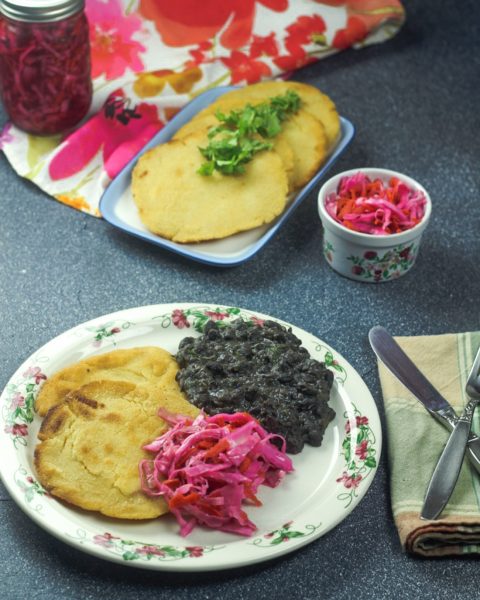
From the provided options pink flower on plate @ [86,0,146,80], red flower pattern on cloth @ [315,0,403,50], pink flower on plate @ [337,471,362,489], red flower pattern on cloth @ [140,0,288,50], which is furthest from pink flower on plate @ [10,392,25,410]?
red flower pattern on cloth @ [315,0,403,50]

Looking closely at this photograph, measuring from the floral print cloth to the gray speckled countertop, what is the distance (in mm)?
80

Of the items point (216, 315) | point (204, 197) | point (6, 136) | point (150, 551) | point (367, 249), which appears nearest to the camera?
point (150, 551)

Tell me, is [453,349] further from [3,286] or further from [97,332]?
[3,286]

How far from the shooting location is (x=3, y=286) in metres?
2.12

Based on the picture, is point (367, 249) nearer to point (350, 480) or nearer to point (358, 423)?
point (358, 423)

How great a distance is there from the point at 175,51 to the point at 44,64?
23.9 inches

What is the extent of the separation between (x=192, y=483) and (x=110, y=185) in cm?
102

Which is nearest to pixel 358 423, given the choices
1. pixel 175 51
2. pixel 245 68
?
pixel 245 68

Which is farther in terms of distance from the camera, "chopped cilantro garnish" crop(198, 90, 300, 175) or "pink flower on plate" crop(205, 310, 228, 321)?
"chopped cilantro garnish" crop(198, 90, 300, 175)

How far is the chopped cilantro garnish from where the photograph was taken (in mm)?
2238

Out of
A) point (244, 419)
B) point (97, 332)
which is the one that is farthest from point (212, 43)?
point (244, 419)

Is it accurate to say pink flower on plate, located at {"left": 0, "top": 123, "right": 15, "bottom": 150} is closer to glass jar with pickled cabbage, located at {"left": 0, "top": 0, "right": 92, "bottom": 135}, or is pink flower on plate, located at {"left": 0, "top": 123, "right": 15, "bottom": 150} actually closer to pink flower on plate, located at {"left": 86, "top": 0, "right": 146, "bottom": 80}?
glass jar with pickled cabbage, located at {"left": 0, "top": 0, "right": 92, "bottom": 135}

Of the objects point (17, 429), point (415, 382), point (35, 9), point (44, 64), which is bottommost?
point (415, 382)

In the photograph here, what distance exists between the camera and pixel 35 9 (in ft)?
7.32
